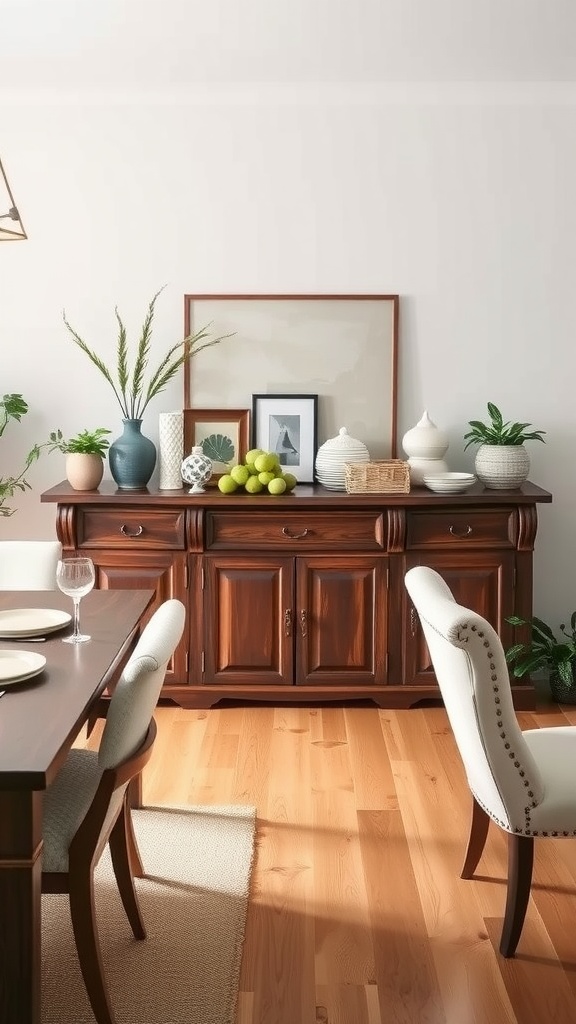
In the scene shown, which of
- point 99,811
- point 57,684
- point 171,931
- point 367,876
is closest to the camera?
point 99,811

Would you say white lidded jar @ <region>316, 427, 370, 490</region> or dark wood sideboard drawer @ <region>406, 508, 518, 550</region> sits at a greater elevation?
white lidded jar @ <region>316, 427, 370, 490</region>

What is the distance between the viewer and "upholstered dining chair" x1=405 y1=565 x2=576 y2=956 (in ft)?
7.54

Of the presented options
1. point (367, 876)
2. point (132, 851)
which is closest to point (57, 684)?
point (132, 851)

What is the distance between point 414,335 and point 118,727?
9.71 feet

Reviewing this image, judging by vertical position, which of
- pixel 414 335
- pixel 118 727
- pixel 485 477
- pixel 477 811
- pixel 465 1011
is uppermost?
pixel 414 335

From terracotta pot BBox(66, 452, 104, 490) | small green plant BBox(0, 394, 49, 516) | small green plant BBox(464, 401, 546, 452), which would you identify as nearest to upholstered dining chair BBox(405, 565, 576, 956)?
small green plant BBox(464, 401, 546, 452)

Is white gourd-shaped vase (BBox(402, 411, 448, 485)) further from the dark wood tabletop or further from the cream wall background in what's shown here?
the dark wood tabletop

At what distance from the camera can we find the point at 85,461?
4.33 meters

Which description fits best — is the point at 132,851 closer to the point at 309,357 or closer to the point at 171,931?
the point at 171,931

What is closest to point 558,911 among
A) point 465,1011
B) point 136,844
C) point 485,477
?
point 465,1011

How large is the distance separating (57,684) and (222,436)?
2.47m

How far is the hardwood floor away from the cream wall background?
141 centimetres

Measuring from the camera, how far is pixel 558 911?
2.72 m

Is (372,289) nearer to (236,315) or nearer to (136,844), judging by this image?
(236,315)
